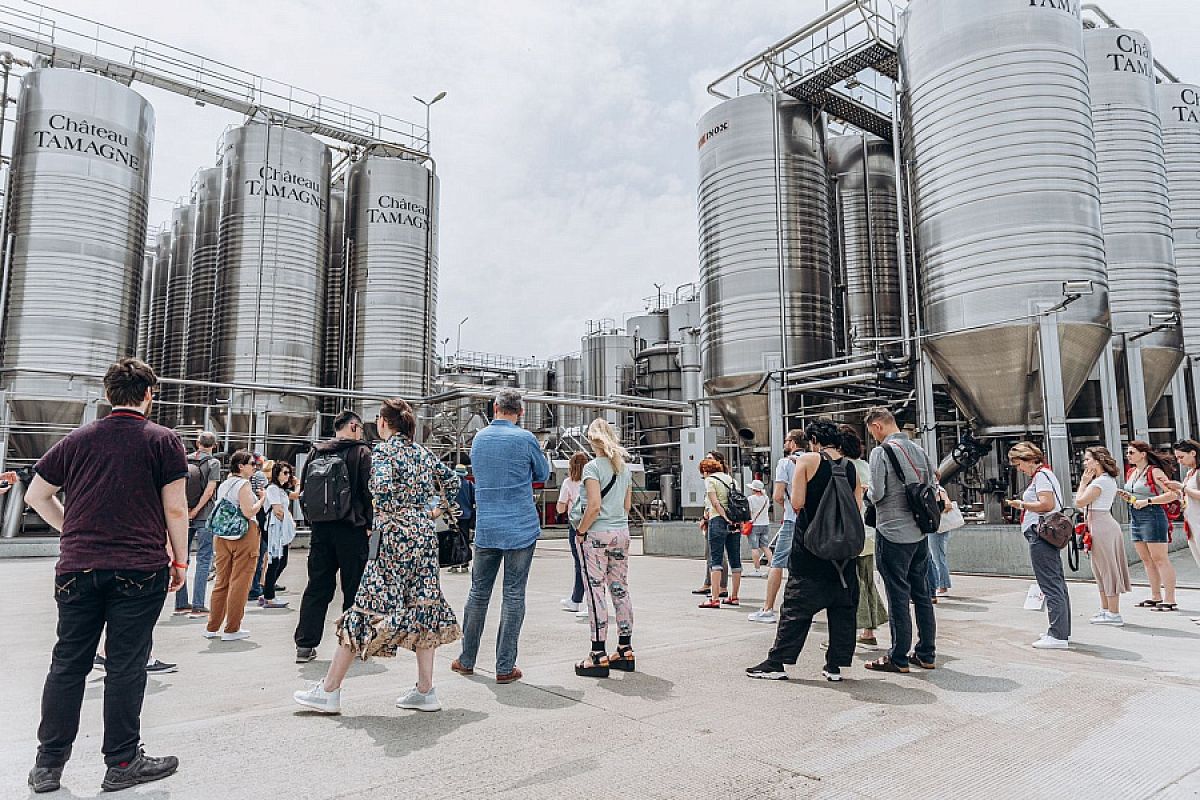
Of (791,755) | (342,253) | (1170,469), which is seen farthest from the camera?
(342,253)

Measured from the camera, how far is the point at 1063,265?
12.1 meters

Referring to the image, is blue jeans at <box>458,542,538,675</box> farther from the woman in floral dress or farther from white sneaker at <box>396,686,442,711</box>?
white sneaker at <box>396,686,442,711</box>

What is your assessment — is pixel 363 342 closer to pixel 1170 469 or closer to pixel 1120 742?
pixel 1170 469

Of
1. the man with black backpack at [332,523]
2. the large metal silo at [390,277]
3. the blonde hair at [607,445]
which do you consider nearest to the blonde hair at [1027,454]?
the blonde hair at [607,445]

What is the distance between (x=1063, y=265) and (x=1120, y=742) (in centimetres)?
1077

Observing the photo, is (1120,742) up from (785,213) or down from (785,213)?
down

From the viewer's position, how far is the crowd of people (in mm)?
3176

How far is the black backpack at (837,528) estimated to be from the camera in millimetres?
4715

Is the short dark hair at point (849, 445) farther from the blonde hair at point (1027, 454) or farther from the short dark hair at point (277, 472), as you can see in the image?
the short dark hair at point (277, 472)

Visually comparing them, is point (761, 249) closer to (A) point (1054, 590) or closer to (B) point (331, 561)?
(A) point (1054, 590)

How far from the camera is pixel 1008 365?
492 inches

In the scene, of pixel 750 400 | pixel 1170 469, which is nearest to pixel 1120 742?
pixel 1170 469

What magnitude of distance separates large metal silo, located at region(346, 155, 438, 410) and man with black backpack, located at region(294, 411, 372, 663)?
16.7 meters


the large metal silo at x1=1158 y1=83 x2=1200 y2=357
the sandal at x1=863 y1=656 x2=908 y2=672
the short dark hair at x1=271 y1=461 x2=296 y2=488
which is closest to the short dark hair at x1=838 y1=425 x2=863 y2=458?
the sandal at x1=863 y1=656 x2=908 y2=672
